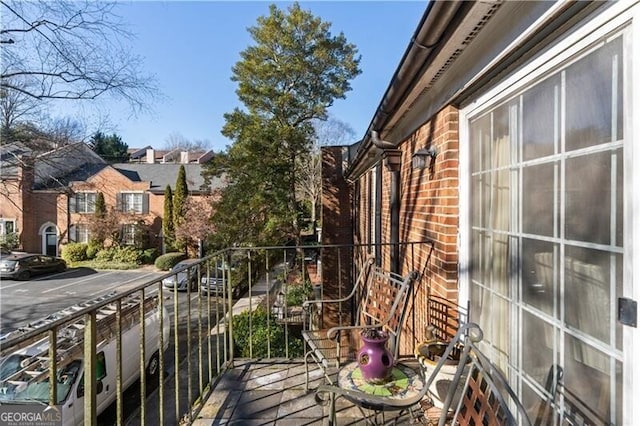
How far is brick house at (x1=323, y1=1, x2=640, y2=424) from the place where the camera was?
1.12 metres

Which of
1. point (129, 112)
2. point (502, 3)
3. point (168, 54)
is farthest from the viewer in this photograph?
point (129, 112)

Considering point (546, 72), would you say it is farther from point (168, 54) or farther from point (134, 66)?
point (134, 66)

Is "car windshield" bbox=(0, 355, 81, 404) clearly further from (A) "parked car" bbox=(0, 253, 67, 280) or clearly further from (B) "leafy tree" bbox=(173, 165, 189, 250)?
(B) "leafy tree" bbox=(173, 165, 189, 250)

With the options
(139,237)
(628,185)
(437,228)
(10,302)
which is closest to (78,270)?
(139,237)

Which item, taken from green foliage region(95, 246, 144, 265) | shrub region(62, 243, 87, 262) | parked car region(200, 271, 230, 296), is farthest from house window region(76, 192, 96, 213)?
Result: parked car region(200, 271, 230, 296)

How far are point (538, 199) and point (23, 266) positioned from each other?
23.4 m

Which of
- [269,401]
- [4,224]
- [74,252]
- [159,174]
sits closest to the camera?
[269,401]

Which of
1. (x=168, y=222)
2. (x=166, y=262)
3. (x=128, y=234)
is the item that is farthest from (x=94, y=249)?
(x=166, y=262)

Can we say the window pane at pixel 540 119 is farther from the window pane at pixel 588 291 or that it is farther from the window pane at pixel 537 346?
the window pane at pixel 537 346

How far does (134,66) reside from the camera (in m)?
8.55

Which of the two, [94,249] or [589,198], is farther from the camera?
[94,249]

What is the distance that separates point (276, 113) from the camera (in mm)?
13258

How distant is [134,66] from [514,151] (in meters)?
9.40

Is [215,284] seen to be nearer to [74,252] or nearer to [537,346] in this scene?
[537,346]
